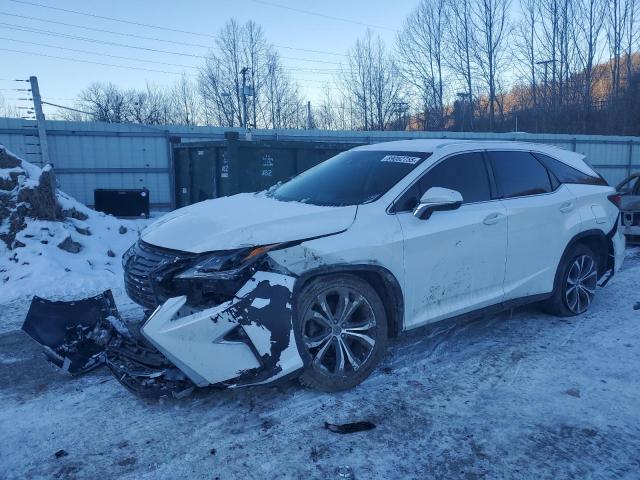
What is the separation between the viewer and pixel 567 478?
2615 millimetres

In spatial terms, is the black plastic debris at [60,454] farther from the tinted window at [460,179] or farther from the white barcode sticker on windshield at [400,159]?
the white barcode sticker on windshield at [400,159]

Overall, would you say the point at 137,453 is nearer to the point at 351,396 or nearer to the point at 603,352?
the point at 351,396

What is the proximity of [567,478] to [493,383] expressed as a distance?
1097mm

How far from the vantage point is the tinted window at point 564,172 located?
195 inches

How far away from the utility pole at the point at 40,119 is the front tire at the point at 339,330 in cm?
1142

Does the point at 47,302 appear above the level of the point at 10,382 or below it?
above

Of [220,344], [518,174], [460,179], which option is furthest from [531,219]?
[220,344]

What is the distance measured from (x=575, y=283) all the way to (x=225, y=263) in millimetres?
3736

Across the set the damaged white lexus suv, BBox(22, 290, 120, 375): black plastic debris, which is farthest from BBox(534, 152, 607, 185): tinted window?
BBox(22, 290, 120, 375): black plastic debris

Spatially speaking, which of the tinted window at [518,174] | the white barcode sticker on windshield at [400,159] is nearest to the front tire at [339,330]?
the white barcode sticker on windshield at [400,159]

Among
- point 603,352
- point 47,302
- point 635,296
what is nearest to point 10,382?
point 47,302

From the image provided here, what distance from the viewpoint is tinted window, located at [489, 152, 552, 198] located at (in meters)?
4.48

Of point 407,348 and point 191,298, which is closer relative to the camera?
point 191,298

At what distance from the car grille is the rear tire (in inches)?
142
